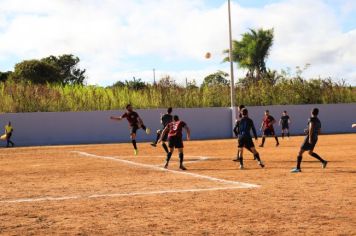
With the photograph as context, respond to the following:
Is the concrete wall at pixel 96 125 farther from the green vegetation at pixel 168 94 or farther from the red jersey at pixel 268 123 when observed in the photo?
the red jersey at pixel 268 123

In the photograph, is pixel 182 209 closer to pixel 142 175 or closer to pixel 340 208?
pixel 340 208

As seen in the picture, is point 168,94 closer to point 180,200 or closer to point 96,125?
point 96,125

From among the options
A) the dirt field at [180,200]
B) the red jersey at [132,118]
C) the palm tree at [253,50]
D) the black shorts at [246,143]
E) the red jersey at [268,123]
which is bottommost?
the dirt field at [180,200]

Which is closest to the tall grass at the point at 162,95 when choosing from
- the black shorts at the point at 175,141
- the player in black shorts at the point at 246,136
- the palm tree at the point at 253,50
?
the palm tree at the point at 253,50

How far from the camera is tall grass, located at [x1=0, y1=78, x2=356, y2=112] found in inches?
1534

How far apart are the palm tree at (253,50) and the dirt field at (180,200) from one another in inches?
1672

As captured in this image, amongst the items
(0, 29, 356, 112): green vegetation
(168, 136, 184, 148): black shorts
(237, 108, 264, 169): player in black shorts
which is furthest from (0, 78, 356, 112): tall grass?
(237, 108, 264, 169): player in black shorts

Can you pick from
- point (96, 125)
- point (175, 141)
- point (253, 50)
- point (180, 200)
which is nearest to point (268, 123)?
point (175, 141)

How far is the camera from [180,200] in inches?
Result: 428

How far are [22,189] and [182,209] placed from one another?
15.5ft

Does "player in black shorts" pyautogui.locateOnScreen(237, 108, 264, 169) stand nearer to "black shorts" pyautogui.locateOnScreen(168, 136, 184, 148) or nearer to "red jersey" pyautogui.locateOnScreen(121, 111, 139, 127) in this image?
"black shorts" pyautogui.locateOnScreen(168, 136, 184, 148)

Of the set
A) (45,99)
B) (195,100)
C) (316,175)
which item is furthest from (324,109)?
(316,175)

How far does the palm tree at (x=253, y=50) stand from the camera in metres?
59.7

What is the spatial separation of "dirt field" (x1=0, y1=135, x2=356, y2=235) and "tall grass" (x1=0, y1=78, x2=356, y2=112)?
21.6 metres
